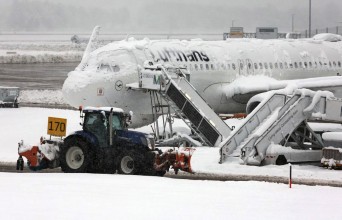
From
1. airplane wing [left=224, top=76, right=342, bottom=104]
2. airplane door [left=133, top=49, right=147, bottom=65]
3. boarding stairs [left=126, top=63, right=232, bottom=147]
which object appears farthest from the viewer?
airplane wing [left=224, top=76, right=342, bottom=104]

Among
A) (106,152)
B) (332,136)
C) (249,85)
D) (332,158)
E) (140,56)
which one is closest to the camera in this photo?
(106,152)

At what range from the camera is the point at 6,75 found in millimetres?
85375

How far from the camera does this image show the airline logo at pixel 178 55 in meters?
40.1

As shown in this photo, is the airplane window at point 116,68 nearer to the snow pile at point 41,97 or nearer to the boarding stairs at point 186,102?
the boarding stairs at point 186,102

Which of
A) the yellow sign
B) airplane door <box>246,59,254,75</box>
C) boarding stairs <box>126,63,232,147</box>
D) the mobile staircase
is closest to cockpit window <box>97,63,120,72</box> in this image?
boarding stairs <box>126,63,232,147</box>

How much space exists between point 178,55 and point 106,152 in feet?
46.2

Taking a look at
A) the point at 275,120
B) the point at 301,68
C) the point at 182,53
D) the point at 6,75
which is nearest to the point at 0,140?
the point at 182,53

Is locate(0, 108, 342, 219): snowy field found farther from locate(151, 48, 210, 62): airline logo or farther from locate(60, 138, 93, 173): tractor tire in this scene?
locate(151, 48, 210, 62): airline logo

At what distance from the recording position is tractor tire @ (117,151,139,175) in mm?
27891

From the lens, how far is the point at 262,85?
4272cm

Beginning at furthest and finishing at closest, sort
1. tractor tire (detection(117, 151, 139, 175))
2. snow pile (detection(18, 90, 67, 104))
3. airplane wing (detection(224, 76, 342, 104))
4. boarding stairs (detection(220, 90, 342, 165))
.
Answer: snow pile (detection(18, 90, 67, 104)) → airplane wing (detection(224, 76, 342, 104)) → boarding stairs (detection(220, 90, 342, 165)) → tractor tire (detection(117, 151, 139, 175))

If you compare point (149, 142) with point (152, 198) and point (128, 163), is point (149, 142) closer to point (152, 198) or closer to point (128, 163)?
point (128, 163)

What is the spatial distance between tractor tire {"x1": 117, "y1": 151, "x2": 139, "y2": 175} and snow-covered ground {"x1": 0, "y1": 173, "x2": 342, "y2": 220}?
176 cm

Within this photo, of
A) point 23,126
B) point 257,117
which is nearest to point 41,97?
point 23,126
